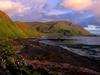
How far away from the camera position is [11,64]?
33.1 m

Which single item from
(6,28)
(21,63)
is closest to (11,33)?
(6,28)

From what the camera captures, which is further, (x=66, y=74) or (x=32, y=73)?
(x=66, y=74)

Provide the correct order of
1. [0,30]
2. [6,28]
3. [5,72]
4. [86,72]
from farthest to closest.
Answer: [6,28] < [0,30] < [86,72] < [5,72]

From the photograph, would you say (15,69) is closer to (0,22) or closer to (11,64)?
(11,64)

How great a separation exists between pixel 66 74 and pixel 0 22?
16787 centimetres

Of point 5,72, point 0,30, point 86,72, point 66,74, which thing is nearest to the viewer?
point 5,72

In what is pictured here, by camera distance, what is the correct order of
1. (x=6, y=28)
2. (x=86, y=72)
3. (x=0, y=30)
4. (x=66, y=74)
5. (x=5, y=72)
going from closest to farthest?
(x=5, y=72), (x=66, y=74), (x=86, y=72), (x=0, y=30), (x=6, y=28)

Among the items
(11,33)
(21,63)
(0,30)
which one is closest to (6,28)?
(11,33)

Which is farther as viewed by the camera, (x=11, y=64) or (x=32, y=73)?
(x=11, y=64)

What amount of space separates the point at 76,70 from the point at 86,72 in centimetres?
155

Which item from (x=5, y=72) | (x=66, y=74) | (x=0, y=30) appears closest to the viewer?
(x=5, y=72)

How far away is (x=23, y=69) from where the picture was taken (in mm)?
29844

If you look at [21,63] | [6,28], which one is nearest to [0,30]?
[6,28]

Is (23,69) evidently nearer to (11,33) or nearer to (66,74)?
(66,74)
